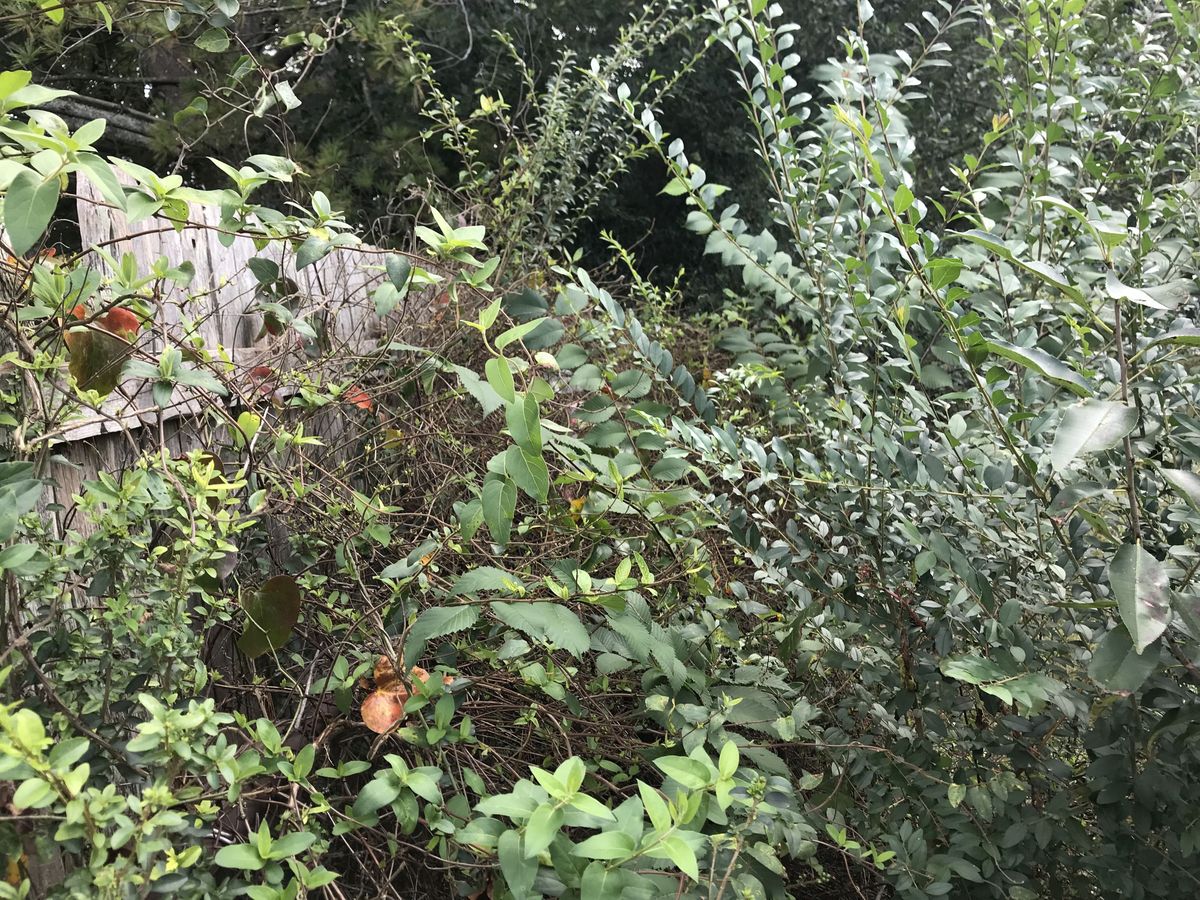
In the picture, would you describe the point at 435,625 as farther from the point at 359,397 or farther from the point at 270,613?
the point at 359,397

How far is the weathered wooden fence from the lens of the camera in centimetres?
183

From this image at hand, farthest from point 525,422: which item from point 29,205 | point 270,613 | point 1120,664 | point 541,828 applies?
point 1120,664

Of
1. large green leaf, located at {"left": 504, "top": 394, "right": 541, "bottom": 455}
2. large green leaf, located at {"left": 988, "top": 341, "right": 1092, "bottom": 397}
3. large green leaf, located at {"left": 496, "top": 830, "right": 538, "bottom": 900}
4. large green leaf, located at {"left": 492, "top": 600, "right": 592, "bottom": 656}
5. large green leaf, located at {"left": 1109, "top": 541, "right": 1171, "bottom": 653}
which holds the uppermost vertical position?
large green leaf, located at {"left": 988, "top": 341, "right": 1092, "bottom": 397}

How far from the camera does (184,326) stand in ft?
6.03

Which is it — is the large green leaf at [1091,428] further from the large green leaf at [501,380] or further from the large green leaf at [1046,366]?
the large green leaf at [501,380]

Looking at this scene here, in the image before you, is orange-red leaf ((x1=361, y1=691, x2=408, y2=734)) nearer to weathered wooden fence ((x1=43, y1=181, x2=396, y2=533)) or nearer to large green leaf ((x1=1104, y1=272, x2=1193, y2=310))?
weathered wooden fence ((x1=43, y1=181, x2=396, y2=533))

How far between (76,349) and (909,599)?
1627 millimetres

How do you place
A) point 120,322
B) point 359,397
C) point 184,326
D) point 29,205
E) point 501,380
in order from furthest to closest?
point 359,397
point 184,326
point 120,322
point 501,380
point 29,205

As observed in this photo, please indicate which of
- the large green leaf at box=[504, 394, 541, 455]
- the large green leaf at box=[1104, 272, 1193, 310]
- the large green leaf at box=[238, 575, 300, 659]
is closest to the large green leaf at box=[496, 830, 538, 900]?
the large green leaf at box=[504, 394, 541, 455]

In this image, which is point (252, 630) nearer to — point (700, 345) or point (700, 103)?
point (700, 345)

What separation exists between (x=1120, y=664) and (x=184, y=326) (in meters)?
1.78

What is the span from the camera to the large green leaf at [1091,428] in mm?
1021

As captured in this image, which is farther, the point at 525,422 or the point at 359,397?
the point at 359,397

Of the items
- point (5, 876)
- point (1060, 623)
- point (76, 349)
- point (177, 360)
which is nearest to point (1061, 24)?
point (1060, 623)
